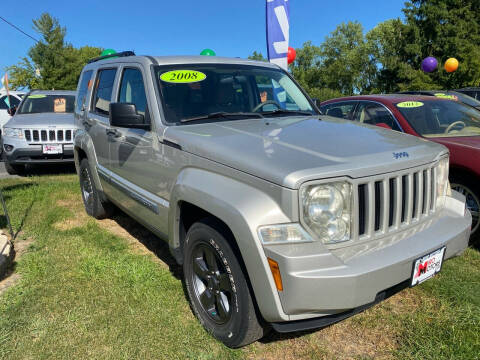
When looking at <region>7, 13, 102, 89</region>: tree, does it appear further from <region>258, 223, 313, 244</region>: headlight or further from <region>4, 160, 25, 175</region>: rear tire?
<region>258, 223, 313, 244</region>: headlight

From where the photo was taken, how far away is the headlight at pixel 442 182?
106 inches

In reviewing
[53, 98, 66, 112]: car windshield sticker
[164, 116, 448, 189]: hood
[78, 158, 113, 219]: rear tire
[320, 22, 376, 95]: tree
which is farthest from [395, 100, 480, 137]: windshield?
[320, 22, 376, 95]: tree

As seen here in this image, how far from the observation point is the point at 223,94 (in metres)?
3.32

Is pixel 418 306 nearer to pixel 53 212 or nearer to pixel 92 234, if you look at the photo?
pixel 92 234

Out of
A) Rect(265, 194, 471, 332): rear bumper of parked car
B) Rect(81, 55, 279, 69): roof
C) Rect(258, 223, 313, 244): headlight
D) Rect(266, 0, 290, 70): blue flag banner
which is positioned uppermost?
Rect(266, 0, 290, 70): blue flag banner

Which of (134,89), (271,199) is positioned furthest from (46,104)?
(271,199)

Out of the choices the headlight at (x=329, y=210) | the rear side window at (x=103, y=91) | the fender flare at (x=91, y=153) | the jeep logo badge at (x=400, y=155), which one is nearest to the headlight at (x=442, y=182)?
the jeep logo badge at (x=400, y=155)

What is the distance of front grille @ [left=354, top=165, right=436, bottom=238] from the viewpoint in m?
2.11

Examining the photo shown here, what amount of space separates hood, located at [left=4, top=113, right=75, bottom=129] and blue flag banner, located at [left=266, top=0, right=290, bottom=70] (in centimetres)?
416

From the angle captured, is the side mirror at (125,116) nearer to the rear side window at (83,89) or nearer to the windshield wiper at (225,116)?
the windshield wiper at (225,116)

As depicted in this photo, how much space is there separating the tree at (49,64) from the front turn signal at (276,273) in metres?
40.5

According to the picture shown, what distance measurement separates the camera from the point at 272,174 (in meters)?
2.01

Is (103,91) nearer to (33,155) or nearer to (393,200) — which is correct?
(393,200)

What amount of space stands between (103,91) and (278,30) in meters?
→ 3.56
